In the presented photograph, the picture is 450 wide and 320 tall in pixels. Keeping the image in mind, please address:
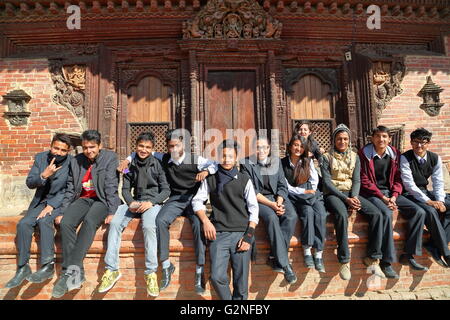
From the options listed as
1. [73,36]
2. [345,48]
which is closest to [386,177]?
[345,48]

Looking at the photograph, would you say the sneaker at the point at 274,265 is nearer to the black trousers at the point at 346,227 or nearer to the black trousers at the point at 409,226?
the black trousers at the point at 346,227

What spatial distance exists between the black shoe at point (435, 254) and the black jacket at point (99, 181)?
4.03 metres

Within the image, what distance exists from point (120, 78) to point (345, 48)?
5.36 meters

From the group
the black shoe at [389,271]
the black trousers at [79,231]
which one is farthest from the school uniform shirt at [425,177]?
the black trousers at [79,231]

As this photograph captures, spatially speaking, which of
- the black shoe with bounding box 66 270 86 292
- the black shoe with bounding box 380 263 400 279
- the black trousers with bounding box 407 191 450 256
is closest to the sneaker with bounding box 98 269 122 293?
the black shoe with bounding box 66 270 86 292

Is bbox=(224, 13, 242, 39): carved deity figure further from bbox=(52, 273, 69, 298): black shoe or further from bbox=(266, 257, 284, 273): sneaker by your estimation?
bbox=(52, 273, 69, 298): black shoe

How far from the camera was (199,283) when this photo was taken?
335 centimetres

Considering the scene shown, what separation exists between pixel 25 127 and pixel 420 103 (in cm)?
899

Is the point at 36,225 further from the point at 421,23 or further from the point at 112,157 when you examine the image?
the point at 421,23

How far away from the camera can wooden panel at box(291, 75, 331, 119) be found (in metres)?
6.98

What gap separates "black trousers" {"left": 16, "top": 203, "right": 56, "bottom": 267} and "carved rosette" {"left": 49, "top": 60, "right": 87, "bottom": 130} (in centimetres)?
372

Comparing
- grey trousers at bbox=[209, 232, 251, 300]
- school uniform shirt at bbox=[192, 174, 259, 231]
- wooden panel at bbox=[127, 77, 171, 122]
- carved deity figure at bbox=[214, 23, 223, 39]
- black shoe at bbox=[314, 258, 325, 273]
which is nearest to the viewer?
grey trousers at bbox=[209, 232, 251, 300]

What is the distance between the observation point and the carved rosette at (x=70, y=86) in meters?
6.65

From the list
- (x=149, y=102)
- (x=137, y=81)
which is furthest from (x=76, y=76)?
(x=149, y=102)
